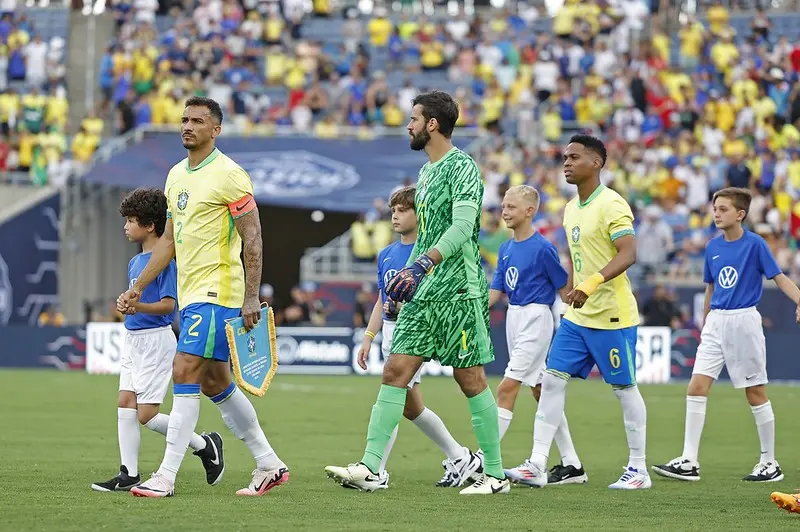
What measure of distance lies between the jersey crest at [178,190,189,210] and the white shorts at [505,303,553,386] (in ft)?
10.2

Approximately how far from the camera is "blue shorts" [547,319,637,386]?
10.0 meters

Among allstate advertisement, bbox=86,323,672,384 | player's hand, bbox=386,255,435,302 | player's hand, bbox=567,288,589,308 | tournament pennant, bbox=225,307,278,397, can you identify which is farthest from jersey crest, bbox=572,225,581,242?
allstate advertisement, bbox=86,323,672,384

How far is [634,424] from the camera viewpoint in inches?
397

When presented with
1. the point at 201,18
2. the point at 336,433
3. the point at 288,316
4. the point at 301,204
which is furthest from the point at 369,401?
the point at 201,18

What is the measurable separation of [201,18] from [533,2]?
27.2ft

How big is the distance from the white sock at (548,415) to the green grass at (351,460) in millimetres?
315

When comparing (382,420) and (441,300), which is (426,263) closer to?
(441,300)

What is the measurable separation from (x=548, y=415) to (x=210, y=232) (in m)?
2.90

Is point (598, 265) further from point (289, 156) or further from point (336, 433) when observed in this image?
point (289, 156)

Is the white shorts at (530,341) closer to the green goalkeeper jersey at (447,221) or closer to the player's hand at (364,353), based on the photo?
the player's hand at (364,353)

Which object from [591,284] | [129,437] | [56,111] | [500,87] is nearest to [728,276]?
[591,284]

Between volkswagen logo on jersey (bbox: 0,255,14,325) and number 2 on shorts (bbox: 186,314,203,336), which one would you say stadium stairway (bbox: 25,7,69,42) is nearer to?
volkswagen logo on jersey (bbox: 0,255,14,325)

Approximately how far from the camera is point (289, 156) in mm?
29609

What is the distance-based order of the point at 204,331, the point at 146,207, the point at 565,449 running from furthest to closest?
the point at 565,449 < the point at 146,207 < the point at 204,331
